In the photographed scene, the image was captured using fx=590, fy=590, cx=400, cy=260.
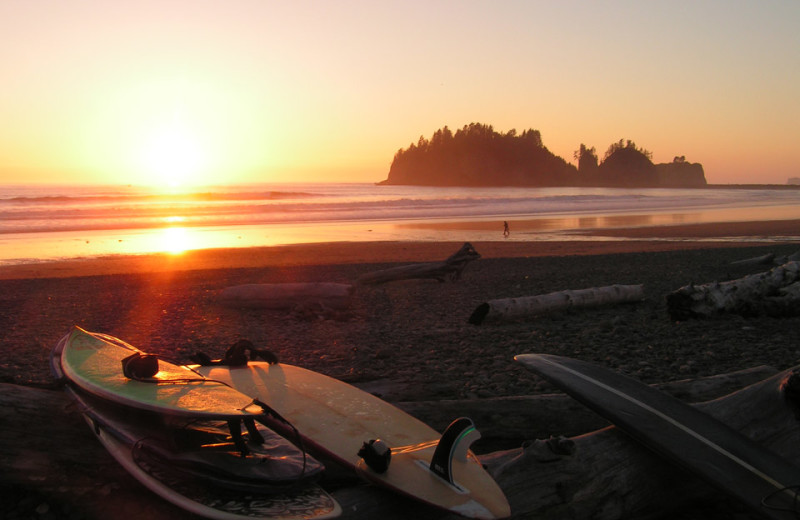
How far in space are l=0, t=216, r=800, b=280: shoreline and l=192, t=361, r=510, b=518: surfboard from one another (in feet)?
34.5

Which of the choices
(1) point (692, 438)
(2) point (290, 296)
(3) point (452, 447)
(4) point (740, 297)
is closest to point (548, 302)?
(4) point (740, 297)

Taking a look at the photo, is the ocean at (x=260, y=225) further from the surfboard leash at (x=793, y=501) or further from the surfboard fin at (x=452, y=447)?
the surfboard leash at (x=793, y=501)

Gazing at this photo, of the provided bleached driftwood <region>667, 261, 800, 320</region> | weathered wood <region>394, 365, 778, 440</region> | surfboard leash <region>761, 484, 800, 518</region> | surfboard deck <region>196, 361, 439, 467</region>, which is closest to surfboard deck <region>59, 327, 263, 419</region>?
surfboard deck <region>196, 361, 439, 467</region>

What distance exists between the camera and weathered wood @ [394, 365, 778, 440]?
361 cm

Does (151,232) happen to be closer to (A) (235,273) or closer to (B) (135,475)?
(A) (235,273)

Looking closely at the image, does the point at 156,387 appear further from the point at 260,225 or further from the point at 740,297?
the point at 260,225

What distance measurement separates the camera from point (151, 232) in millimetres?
24156

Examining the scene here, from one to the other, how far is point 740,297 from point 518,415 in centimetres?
522

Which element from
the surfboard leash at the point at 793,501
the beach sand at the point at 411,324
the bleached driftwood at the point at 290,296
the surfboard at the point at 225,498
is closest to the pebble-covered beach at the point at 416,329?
the beach sand at the point at 411,324

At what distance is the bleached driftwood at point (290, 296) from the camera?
8.69 m

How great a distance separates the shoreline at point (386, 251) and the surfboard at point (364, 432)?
10517 mm

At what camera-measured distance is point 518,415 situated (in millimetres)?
3654

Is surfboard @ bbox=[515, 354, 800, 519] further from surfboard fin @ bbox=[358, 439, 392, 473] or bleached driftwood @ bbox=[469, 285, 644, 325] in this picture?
bleached driftwood @ bbox=[469, 285, 644, 325]

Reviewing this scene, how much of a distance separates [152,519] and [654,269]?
37.7 feet
